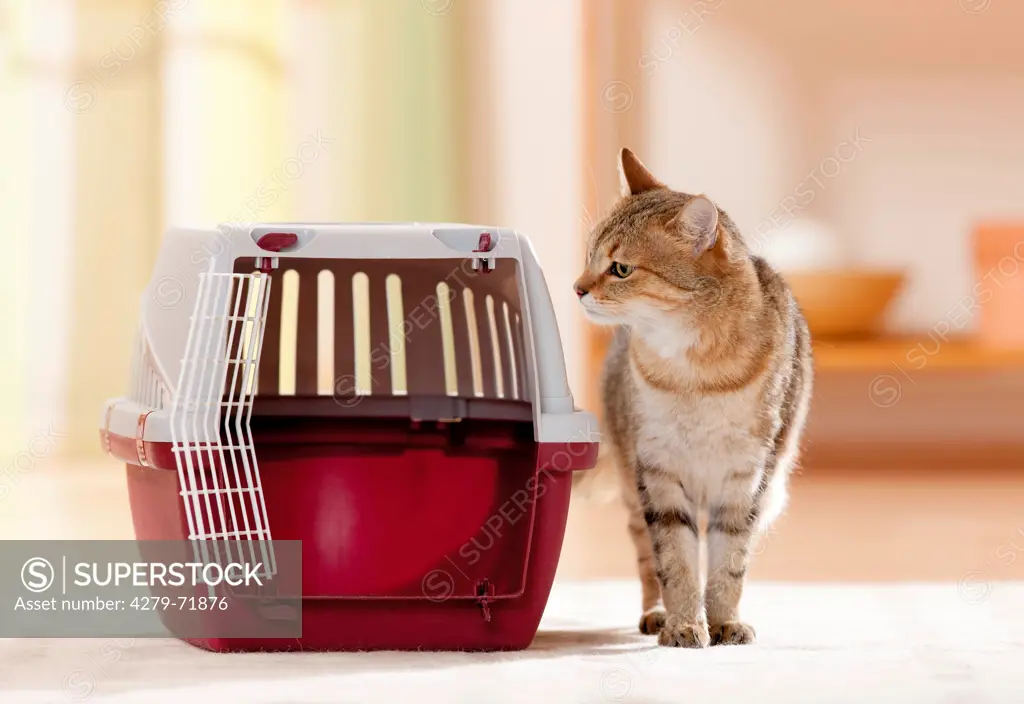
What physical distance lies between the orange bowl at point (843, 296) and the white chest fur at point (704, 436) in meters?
1.97

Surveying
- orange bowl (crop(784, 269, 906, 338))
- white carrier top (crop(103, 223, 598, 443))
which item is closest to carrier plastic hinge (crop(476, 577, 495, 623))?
white carrier top (crop(103, 223, 598, 443))

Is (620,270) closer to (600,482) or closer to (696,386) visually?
(696,386)

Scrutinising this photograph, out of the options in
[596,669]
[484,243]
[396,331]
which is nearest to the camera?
[596,669]

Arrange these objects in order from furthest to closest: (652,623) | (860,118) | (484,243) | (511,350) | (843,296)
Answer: (860,118), (843,296), (511,350), (652,623), (484,243)

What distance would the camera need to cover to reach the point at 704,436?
155 cm

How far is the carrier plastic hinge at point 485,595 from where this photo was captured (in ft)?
4.80

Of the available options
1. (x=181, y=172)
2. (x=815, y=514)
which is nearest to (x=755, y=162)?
(x=815, y=514)

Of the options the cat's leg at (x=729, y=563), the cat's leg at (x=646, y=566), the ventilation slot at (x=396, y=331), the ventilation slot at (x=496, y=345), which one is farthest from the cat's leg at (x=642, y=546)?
the ventilation slot at (x=396, y=331)

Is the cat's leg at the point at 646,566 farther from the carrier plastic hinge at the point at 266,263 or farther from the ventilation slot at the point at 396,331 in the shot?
the carrier plastic hinge at the point at 266,263

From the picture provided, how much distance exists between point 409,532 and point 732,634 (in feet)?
1.45

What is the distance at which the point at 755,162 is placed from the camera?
374 centimetres

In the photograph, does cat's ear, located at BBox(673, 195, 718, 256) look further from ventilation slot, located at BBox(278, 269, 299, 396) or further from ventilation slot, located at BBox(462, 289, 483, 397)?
ventilation slot, located at BBox(278, 269, 299, 396)

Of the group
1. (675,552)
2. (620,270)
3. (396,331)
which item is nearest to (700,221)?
(620,270)

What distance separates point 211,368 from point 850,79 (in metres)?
2.79
